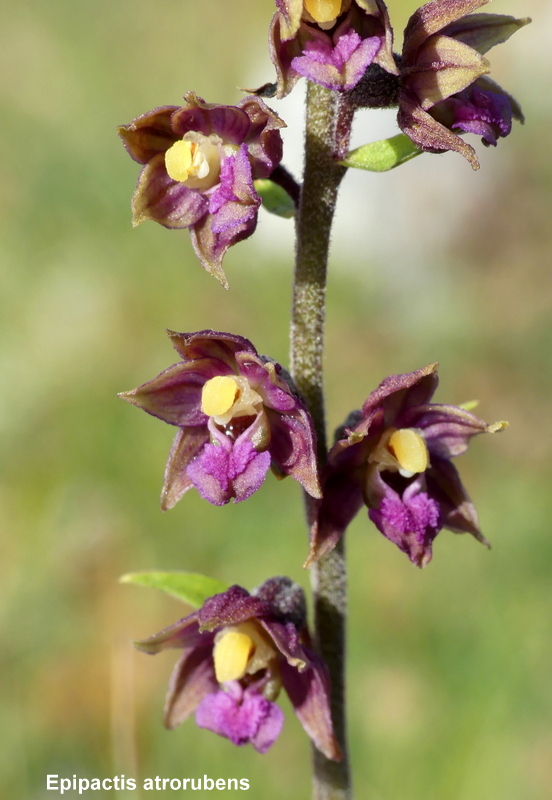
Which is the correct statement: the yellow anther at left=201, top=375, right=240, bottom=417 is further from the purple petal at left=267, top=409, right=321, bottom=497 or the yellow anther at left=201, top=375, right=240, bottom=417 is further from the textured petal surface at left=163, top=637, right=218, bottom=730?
the textured petal surface at left=163, top=637, right=218, bottom=730

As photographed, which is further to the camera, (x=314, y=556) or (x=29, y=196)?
(x=29, y=196)

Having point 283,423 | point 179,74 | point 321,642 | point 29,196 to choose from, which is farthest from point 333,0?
point 179,74

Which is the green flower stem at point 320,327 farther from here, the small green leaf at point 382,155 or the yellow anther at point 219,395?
the yellow anther at point 219,395

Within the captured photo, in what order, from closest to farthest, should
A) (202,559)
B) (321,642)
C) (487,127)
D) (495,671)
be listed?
(487,127)
(321,642)
(495,671)
(202,559)

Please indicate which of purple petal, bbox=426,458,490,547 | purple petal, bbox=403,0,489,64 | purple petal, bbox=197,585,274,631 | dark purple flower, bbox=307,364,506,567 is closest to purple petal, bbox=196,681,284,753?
purple petal, bbox=197,585,274,631

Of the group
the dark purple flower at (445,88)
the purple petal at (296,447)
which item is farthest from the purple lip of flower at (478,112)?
the purple petal at (296,447)

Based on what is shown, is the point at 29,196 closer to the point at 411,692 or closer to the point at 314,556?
the point at 411,692

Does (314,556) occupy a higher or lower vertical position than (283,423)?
lower
